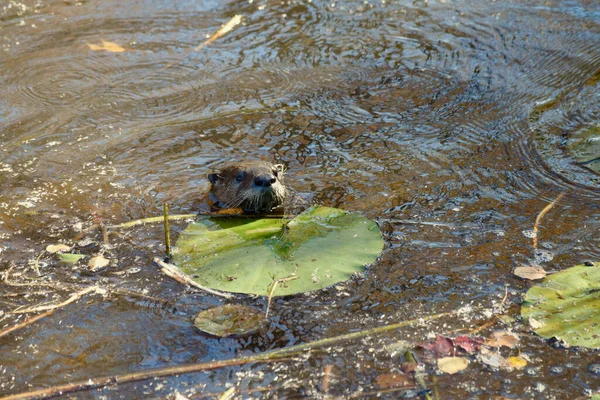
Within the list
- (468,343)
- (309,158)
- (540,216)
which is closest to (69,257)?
(309,158)

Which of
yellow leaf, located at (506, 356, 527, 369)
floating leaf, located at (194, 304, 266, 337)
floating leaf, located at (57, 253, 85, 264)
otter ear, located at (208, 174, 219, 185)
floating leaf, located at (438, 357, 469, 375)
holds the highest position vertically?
otter ear, located at (208, 174, 219, 185)

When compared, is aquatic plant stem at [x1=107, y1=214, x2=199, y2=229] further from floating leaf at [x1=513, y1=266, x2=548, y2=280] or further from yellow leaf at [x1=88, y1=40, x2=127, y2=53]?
yellow leaf at [x1=88, y1=40, x2=127, y2=53]

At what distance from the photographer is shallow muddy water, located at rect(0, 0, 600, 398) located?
3.19 metres

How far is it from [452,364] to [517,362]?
270 millimetres

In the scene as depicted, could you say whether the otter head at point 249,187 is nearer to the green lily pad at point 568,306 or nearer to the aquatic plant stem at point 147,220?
the aquatic plant stem at point 147,220

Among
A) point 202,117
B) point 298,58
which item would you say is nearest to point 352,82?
point 298,58

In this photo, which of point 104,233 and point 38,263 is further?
point 104,233

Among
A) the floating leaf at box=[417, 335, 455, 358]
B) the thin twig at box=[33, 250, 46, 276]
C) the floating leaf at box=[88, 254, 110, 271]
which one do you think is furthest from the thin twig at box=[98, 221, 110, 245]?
the floating leaf at box=[417, 335, 455, 358]

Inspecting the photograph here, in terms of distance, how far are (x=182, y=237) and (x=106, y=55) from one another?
3400 mm

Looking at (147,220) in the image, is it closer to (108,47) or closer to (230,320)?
(230,320)

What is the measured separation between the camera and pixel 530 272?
12.0ft

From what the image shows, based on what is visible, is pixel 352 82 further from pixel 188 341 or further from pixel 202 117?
pixel 188 341

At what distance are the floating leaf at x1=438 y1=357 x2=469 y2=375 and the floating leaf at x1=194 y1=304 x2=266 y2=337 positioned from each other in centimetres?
80

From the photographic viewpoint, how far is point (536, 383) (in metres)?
2.99
